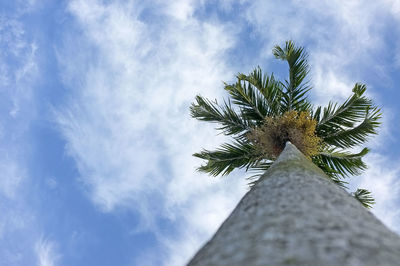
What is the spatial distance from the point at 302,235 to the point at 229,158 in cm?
710

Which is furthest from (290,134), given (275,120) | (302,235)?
(302,235)

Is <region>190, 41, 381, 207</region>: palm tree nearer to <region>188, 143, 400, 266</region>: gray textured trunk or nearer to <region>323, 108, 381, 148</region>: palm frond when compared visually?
<region>323, 108, 381, 148</region>: palm frond

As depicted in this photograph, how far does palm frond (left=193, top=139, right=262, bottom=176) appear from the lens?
8.38 meters

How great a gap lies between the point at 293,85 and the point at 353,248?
7858 mm

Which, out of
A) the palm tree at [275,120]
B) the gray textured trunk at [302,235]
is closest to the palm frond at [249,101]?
the palm tree at [275,120]

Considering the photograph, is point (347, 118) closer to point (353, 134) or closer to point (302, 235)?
point (353, 134)

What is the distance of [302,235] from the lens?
153 centimetres

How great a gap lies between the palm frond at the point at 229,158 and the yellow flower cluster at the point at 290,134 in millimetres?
1090

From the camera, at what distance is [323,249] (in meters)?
1.38

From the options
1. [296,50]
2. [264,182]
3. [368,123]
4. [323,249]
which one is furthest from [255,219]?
[296,50]

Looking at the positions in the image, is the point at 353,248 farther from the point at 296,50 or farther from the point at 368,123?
the point at 296,50

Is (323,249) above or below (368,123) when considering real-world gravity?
below

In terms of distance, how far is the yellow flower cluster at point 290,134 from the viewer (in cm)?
668

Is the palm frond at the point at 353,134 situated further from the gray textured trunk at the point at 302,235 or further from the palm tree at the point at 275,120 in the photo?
the gray textured trunk at the point at 302,235
